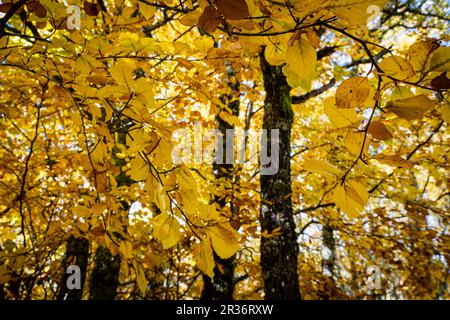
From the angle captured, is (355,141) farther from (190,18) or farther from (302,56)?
(190,18)

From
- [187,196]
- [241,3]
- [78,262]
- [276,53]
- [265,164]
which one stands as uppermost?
[265,164]

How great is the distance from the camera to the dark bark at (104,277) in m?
4.52

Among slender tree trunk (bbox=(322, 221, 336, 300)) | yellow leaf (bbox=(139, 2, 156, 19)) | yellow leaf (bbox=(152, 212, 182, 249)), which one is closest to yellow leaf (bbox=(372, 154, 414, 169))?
yellow leaf (bbox=(152, 212, 182, 249))

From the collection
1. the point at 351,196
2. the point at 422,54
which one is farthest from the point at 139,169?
the point at 422,54

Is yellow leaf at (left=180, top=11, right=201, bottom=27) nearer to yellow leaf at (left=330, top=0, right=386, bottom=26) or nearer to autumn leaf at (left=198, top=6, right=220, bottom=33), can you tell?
autumn leaf at (left=198, top=6, right=220, bottom=33)

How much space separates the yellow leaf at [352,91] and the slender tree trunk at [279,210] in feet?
7.44

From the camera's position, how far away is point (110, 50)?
0.93 meters

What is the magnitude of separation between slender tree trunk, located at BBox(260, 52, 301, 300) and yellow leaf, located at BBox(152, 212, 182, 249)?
6.86ft

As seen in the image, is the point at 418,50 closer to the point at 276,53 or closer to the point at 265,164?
the point at 276,53

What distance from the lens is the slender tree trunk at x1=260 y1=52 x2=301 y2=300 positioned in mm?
2840

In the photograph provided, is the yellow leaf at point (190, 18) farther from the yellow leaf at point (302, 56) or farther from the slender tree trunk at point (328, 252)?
the slender tree trunk at point (328, 252)

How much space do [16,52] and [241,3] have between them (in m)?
0.85
